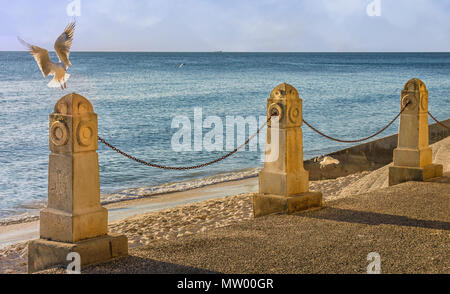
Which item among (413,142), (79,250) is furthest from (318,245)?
(413,142)

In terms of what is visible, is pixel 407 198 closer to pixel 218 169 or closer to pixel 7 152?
pixel 218 169

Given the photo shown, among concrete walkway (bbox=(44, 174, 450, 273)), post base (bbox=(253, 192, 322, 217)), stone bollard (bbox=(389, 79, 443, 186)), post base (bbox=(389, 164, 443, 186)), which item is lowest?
concrete walkway (bbox=(44, 174, 450, 273))

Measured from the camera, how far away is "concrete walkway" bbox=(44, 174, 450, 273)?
539 centimetres

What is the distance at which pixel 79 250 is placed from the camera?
5383mm

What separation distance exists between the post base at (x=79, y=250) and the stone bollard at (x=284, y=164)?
250 cm

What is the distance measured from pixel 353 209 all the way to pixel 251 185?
8.38m

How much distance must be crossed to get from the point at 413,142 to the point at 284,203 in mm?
3469

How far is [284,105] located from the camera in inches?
295

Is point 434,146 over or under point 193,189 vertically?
over

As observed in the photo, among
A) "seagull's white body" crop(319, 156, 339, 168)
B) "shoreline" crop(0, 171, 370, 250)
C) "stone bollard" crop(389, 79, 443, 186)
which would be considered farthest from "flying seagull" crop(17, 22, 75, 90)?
"seagull's white body" crop(319, 156, 339, 168)

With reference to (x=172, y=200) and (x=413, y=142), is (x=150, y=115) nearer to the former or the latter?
(x=172, y=200)

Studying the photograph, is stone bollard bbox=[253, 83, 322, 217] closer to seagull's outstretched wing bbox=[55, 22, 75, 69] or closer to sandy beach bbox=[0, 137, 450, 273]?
sandy beach bbox=[0, 137, 450, 273]

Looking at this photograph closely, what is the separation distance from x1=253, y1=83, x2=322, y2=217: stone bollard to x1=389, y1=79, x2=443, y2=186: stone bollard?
2.69 m
